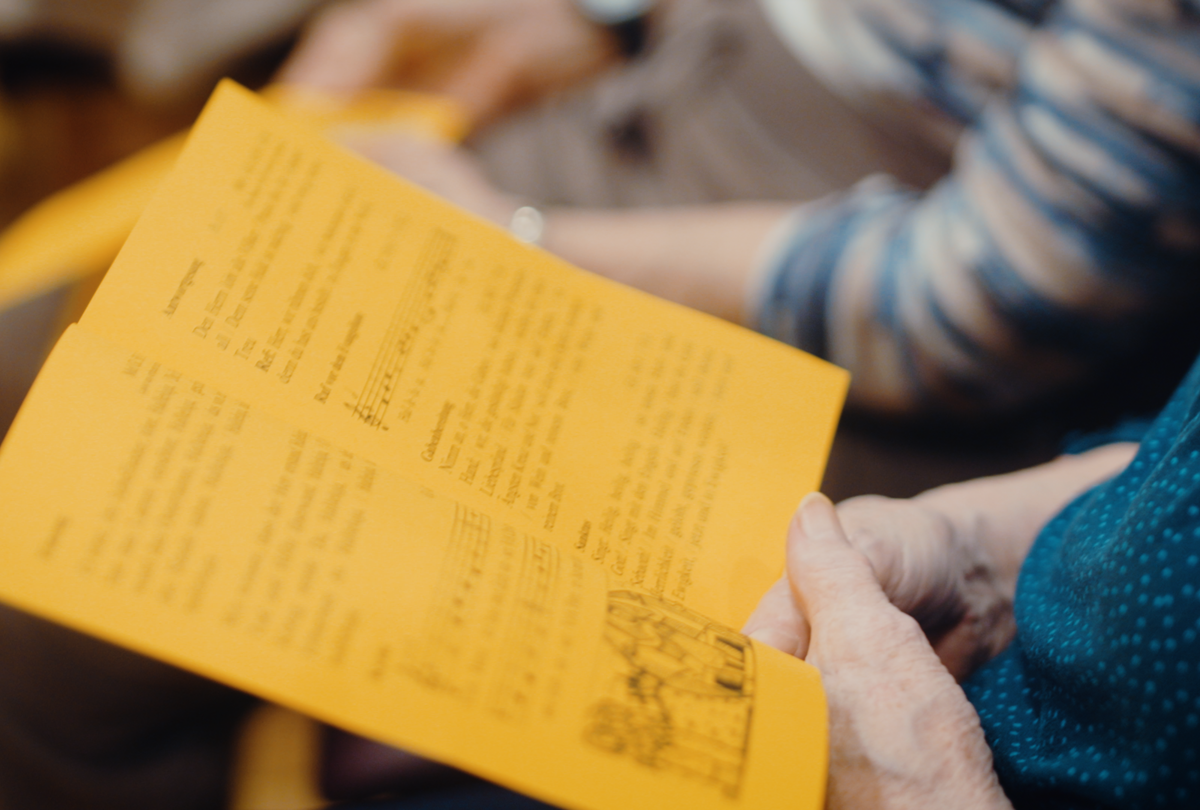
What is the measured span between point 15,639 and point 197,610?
0.39m

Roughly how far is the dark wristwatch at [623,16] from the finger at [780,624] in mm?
737

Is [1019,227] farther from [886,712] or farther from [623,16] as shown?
[623,16]

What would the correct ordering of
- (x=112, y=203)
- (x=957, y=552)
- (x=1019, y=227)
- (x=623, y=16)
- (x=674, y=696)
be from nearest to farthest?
(x=674, y=696), (x=957, y=552), (x=1019, y=227), (x=112, y=203), (x=623, y=16)

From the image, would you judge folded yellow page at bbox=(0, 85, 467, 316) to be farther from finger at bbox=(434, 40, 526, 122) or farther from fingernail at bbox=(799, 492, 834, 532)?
fingernail at bbox=(799, 492, 834, 532)

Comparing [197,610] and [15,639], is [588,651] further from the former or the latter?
[15,639]

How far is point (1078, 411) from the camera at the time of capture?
0.61 meters

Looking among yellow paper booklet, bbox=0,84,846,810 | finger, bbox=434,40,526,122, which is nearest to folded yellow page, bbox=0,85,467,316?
finger, bbox=434,40,526,122

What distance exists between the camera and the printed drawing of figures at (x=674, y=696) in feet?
0.93

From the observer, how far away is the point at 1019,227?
0.52 metres

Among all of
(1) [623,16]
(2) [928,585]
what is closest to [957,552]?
(2) [928,585]

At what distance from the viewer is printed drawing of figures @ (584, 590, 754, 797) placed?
282mm

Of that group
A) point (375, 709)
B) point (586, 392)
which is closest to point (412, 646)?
Result: point (375, 709)

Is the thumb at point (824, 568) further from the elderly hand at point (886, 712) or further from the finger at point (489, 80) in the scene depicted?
the finger at point (489, 80)

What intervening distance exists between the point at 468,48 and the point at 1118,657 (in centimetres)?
Result: 88
